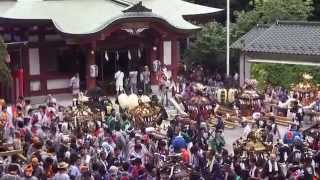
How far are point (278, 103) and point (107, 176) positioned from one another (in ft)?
46.2

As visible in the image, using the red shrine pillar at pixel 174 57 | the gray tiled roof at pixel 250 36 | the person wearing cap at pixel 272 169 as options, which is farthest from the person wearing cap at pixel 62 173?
the gray tiled roof at pixel 250 36

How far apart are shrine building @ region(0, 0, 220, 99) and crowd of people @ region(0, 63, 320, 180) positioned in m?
9.13

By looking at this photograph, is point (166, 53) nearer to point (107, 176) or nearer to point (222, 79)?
point (222, 79)

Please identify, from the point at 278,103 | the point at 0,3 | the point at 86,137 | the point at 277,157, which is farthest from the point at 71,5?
the point at 277,157

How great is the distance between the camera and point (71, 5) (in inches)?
1421

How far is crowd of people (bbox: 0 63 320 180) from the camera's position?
16938 millimetres

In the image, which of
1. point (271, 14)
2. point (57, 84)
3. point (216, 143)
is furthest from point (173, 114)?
point (271, 14)

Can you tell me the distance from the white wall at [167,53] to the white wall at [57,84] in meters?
5.62

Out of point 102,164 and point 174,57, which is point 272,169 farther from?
point 174,57

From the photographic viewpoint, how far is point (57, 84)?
113ft

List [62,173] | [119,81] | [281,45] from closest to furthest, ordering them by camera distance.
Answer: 1. [62,173]
2. [119,81]
3. [281,45]

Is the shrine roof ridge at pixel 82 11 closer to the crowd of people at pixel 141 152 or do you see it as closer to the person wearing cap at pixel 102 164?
the crowd of people at pixel 141 152

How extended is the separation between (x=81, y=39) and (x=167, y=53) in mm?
6305

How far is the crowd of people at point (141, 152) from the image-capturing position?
16938 millimetres
